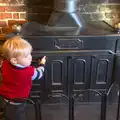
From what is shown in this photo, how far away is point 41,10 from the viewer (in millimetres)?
2258

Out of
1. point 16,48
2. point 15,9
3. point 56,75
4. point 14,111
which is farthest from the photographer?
point 15,9

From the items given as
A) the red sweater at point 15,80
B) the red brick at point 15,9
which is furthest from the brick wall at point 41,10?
the red sweater at point 15,80

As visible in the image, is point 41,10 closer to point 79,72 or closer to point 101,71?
point 79,72

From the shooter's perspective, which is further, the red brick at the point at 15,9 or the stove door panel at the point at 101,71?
the red brick at the point at 15,9

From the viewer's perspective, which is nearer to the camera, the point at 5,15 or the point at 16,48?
the point at 16,48

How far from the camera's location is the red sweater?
4.91ft

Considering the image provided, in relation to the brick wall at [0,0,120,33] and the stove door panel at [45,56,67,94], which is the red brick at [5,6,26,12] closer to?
the brick wall at [0,0,120,33]

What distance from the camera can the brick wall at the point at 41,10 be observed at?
2211mm

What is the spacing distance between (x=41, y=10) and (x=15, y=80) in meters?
0.97

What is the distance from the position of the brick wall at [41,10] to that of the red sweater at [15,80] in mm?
809

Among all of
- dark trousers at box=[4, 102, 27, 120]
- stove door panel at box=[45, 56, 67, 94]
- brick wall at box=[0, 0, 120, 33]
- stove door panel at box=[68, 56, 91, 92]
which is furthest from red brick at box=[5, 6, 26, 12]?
dark trousers at box=[4, 102, 27, 120]

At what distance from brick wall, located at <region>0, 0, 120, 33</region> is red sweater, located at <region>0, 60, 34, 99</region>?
809 mm

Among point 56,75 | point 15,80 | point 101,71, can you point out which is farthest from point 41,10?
point 15,80

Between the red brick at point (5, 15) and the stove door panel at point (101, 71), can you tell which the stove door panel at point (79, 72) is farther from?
the red brick at point (5, 15)
